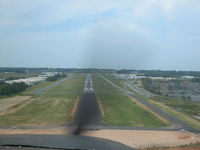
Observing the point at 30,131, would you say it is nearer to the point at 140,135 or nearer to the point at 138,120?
the point at 140,135

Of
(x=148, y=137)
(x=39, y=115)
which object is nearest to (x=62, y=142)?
(x=148, y=137)

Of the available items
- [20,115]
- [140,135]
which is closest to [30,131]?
[20,115]

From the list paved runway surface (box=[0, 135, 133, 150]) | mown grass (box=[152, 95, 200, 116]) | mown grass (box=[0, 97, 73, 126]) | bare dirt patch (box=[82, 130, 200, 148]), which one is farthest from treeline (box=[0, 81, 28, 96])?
paved runway surface (box=[0, 135, 133, 150])

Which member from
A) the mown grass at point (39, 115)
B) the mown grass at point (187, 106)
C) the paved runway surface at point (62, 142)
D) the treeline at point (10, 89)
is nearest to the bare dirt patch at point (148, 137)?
the paved runway surface at point (62, 142)

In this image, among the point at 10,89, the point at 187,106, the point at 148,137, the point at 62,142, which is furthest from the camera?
the point at 10,89

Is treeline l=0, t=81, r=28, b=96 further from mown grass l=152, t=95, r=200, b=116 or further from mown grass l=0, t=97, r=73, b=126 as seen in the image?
mown grass l=152, t=95, r=200, b=116

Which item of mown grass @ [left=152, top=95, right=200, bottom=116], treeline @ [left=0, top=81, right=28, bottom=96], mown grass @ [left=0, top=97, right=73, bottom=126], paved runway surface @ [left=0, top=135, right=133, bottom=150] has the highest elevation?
treeline @ [left=0, top=81, right=28, bottom=96]

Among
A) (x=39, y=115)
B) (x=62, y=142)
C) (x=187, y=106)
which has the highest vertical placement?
(x=62, y=142)

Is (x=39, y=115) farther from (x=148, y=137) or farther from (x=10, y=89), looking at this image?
(x=10, y=89)
